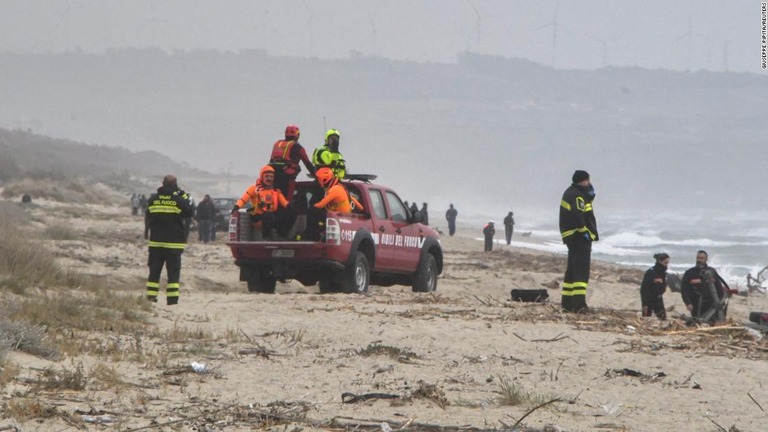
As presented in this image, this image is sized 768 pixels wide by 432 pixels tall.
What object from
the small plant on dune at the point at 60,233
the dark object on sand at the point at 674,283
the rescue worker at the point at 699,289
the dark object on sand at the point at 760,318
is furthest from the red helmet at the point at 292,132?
the small plant on dune at the point at 60,233

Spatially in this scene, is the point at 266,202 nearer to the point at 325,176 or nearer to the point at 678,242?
the point at 325,176

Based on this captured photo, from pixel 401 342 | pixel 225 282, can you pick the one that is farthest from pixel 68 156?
pixel 401 342

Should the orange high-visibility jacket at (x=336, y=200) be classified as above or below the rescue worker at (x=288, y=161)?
below

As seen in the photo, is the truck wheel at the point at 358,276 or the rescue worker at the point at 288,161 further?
the truck wheel at the point at 358,276

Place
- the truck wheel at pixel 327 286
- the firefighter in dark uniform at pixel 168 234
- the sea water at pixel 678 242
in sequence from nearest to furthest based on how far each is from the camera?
the firefighter in dark uniform at pixel 168 234 < the truck wheel at pixel 327 286 < the sea water at pixel 678 242

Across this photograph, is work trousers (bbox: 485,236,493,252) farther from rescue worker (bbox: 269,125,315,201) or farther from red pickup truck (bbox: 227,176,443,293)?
rescue worker (bbox: 269,125,315,201)

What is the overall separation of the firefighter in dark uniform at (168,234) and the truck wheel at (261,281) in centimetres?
299

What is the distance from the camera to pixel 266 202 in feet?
52.0

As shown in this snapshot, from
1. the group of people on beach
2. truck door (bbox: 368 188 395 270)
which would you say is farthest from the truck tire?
the group of people on beach

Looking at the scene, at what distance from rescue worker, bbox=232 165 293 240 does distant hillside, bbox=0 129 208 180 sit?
5930cm

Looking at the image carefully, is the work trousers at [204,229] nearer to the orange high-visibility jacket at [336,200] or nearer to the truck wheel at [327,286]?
the truck wheel at [327,286]

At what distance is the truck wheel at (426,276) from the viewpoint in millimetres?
18312

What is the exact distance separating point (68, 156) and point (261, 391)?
134185 millimetres

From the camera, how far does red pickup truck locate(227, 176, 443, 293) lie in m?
15.8
